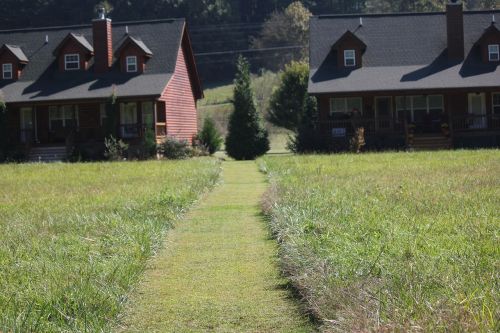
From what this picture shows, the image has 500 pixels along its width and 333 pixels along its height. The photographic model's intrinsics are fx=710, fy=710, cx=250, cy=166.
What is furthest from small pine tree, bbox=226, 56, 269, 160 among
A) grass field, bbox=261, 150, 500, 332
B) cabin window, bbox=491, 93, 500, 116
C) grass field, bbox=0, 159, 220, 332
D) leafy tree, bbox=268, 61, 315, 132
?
grass field, bbox=261, 150, 500, 332

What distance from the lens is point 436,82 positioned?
3612 centimetres

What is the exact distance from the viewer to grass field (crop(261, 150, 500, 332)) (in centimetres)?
506

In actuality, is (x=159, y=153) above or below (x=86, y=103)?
below

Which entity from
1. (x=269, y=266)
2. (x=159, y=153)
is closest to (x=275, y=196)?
(x=269, y=266)

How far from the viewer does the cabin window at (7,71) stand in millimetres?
40812

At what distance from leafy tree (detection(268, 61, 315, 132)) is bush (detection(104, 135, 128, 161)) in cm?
1999

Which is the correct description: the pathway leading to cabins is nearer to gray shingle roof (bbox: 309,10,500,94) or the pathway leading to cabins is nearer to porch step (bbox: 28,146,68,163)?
gray shingle roof (bbox: 309,10,500,94)

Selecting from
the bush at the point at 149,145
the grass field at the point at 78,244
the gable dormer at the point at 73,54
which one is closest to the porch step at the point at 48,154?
the bush at the point at 149,145

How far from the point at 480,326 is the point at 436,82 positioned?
33.0 meters

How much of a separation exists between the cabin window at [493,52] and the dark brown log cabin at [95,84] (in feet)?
56.5

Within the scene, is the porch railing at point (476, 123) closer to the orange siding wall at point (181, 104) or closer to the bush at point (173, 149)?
the bush at point (173, 149)

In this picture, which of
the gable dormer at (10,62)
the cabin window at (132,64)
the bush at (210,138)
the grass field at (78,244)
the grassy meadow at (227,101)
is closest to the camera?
the grass field at (78,244)

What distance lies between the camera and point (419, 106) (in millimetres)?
38812

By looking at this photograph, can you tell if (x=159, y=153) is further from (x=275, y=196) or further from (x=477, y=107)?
(x=275, y=196)
